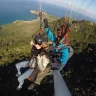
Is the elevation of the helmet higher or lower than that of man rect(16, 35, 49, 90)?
higher

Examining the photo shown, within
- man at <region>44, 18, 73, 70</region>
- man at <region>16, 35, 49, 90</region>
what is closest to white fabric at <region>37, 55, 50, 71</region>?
man at <region>16, 35, 49, 90</region>

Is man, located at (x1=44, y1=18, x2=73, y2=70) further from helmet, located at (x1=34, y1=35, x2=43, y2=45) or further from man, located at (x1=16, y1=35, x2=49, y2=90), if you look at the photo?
helmet, located at (x1=34, y1=35, x2=43, y2=45)

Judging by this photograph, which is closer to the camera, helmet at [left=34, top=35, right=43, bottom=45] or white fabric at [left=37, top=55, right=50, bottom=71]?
helmet at [left=34, top=35, right=43, bottom=45]

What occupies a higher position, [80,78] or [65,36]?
[65,36]

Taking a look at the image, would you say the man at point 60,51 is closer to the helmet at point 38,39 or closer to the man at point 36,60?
the man at point 36,60

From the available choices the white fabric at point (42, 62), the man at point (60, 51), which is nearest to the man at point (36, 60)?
the white fabric at point (42, 62)

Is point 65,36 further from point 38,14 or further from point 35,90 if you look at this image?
point 35,90

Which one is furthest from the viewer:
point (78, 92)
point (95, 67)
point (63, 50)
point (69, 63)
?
point (69, 63)

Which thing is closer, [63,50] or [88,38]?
[63,50]

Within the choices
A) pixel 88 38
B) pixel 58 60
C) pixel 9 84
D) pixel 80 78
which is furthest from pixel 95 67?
pixel 88 38
